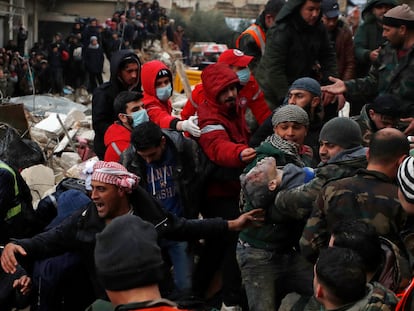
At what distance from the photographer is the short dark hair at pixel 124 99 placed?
6066 mm

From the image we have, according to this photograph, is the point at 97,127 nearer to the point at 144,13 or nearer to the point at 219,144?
the point at 219,144

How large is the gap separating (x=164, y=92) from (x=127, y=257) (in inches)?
152

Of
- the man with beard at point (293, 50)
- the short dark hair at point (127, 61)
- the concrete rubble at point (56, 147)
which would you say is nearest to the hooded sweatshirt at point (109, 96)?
the short dark hair at point (127, 61)

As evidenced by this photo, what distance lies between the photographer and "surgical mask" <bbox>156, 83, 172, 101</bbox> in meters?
6.49

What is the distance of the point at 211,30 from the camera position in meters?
47.0

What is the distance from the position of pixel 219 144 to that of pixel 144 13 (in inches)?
1287

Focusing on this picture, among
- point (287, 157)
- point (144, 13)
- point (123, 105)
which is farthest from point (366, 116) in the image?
point (144, 13)

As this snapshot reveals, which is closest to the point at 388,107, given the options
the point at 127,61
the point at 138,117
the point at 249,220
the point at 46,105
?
the point at 249,220

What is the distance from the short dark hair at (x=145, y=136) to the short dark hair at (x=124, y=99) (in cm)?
94

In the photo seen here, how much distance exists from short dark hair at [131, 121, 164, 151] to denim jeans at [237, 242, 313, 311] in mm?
981

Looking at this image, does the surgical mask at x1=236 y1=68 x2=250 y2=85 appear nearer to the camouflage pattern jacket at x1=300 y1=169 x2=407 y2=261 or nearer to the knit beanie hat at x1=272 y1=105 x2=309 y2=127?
the knit beanie hat at x1=272 y1=105 x2=309 y2=127

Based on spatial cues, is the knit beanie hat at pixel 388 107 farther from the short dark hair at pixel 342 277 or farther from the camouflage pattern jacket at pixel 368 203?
the short dark hair at pixel 342 277

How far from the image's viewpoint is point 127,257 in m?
2.75

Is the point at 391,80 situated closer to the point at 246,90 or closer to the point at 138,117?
the point at 246,90
